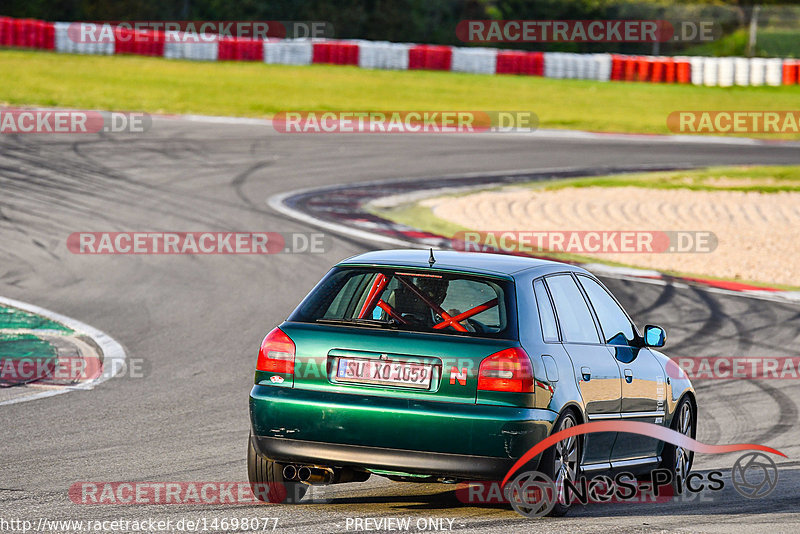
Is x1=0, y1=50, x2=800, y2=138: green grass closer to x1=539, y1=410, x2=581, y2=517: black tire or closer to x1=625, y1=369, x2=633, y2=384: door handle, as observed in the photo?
x1=625, y1=369, x2=633, y2=384: door handle

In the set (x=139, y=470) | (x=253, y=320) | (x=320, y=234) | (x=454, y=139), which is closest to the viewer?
(x=139, y=470)

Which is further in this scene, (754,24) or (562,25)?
(562,25)

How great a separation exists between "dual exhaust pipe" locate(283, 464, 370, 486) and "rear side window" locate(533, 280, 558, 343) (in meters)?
1.17

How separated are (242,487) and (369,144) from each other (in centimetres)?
1960

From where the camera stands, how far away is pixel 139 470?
6.77 m

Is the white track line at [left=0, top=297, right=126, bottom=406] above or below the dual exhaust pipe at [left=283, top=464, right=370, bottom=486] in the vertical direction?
below

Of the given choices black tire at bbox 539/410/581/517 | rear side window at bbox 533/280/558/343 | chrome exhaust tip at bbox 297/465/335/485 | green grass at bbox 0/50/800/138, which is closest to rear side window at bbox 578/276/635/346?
rear side window at bbox 533/280/558/343

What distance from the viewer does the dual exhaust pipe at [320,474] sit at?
595 cm

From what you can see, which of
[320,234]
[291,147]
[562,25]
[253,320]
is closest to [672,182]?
[291,147]

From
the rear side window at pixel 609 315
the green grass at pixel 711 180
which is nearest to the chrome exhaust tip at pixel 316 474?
the rear side window at pixel 609 315

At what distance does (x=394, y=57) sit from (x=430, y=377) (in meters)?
32.7

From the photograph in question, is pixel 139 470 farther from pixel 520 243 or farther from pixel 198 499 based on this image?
pixel 520 243

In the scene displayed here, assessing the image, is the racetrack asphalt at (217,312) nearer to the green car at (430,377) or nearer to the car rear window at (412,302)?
the green car at (430,377)

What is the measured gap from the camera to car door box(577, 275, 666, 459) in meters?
6.72
